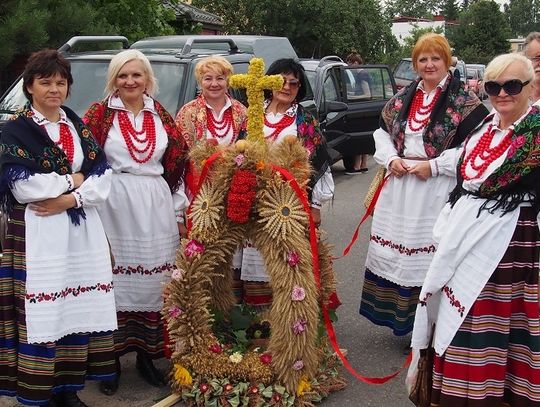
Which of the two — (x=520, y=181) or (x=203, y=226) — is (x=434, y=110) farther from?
(x=203, y=226)

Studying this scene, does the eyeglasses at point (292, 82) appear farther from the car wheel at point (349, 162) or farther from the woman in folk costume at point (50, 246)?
the car wheel at point (349, 162)

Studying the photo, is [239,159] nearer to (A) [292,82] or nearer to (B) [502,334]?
(A) [292,82]

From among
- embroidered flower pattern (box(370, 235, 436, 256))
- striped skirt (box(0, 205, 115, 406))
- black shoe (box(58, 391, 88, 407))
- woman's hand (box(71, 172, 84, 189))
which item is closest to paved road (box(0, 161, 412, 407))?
black shoe (box(58, 391, 88, 407))

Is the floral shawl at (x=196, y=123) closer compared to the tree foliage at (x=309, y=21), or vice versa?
the floral shawl at (x=196, y=123)

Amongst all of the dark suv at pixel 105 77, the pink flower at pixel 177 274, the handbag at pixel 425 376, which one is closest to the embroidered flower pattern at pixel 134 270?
the pink flower at pixel 177 274

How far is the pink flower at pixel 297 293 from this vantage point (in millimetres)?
3920

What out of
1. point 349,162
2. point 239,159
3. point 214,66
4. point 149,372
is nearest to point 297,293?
point 239,159

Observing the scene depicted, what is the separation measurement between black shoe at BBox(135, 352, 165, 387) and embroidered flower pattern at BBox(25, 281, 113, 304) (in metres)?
0.80

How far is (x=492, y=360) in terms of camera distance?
10.9 ft

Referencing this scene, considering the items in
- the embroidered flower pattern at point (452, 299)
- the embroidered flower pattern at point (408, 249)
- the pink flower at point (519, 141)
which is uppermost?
the pink flower at point (519, 141)

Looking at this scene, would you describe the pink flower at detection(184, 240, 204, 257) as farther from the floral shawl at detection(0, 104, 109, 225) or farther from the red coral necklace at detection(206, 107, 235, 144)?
the red coral necklace at detection(206, 107, 235, 144)

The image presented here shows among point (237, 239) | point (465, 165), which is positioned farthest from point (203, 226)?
point (465, 165)

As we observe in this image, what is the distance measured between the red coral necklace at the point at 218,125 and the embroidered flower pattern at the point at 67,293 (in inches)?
54.2

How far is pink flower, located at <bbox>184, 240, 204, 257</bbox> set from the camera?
404 cm
